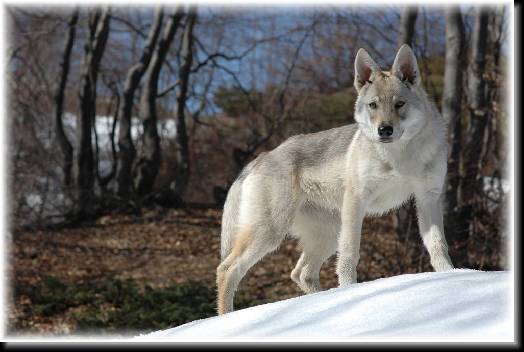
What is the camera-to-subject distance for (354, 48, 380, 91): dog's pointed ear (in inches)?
199

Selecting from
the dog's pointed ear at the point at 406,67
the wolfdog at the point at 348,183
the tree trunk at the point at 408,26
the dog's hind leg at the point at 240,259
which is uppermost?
the tree trunk at the point at 408,26

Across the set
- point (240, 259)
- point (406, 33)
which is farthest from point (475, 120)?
point (240, 259)

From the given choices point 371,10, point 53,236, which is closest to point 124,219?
point 53,236

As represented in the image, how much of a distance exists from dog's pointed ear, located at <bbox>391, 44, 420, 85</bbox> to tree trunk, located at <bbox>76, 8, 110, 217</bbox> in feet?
36.3

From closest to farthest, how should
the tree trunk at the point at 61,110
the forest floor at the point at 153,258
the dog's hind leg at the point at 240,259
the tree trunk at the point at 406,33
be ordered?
the dog's hind leg at the point at 240,259
the tree trunk at the point at 406,33
the forest floor at the point at 153,258
the tree trunk at the point at 61,110

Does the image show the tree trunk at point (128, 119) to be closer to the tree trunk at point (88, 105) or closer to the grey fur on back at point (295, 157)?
the tree trunk at point (88, 105)

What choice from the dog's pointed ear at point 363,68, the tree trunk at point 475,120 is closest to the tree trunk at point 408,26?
the tree trunk at point 475,120

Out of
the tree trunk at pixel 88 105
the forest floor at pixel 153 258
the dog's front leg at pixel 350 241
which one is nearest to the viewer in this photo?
the dog's front leg at pixel 350 241

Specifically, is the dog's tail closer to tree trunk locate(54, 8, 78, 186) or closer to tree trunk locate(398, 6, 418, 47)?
tree trunk locate(398, 6, 418, 47)

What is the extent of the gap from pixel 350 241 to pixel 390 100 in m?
1.08

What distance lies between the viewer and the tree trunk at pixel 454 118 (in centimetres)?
951

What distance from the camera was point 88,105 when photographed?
1548 centimetres

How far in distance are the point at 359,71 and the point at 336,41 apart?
353 inches

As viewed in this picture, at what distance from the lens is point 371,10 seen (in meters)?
12.1
